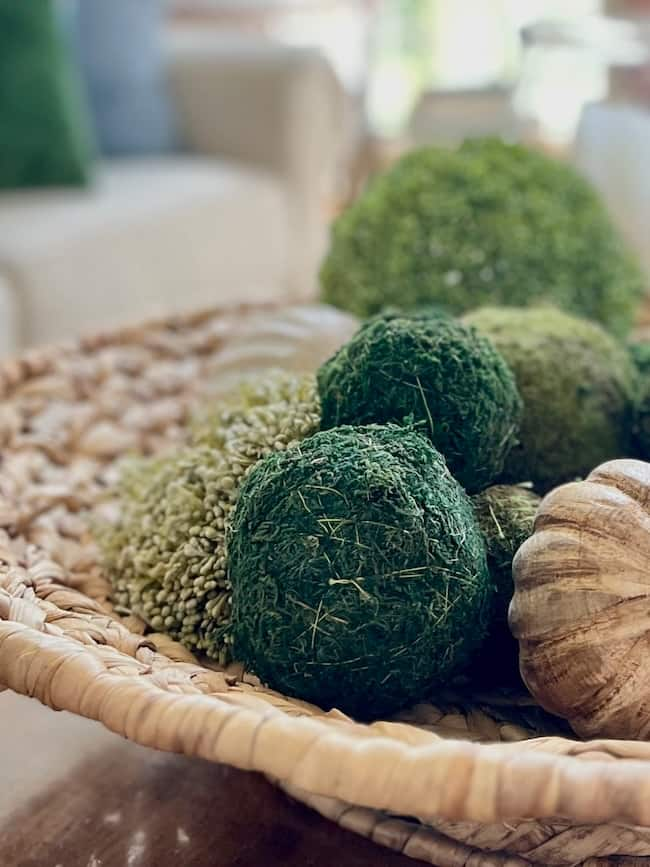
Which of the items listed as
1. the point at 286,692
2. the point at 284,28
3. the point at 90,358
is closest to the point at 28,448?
the point at 90,358

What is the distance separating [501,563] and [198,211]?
71.5 inches

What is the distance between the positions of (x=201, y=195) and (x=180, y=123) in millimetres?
385

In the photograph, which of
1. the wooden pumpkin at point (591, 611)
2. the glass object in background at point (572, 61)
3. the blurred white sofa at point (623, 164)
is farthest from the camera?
the glass object in background at point (572, 61)

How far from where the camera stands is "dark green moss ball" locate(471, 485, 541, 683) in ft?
2.11

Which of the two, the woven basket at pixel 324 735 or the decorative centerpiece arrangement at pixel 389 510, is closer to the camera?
the woven basket at pixel 324 735

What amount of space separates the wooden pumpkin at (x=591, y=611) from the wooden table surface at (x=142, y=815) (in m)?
0.13

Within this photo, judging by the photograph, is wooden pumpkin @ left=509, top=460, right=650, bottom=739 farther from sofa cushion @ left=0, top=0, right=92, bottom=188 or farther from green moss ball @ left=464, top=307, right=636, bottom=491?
sofa cushion @ left=0, top=0, right=92, bottom=188

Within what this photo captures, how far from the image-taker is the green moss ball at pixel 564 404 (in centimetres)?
78

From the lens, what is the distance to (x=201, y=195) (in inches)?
92.7

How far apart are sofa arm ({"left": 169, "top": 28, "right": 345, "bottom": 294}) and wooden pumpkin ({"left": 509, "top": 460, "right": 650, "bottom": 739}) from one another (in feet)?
7.09

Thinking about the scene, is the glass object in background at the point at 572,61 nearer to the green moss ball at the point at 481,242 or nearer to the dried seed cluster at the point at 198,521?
the green moss ball at the point at 481,242

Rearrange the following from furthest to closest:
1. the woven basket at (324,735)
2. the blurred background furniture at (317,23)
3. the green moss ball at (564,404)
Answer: the blurred background furniture at (317,23)
the green moss ball at (564,404)
the woven basket at (324,735)

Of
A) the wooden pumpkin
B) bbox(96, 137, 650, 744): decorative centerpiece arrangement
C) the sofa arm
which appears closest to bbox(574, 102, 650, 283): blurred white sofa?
bbox(96, 137, 650, 744): decorative centerpiece arrangement

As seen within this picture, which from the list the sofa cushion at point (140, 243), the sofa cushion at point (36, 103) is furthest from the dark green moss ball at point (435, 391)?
the sofa cushion at point (36, 103)
